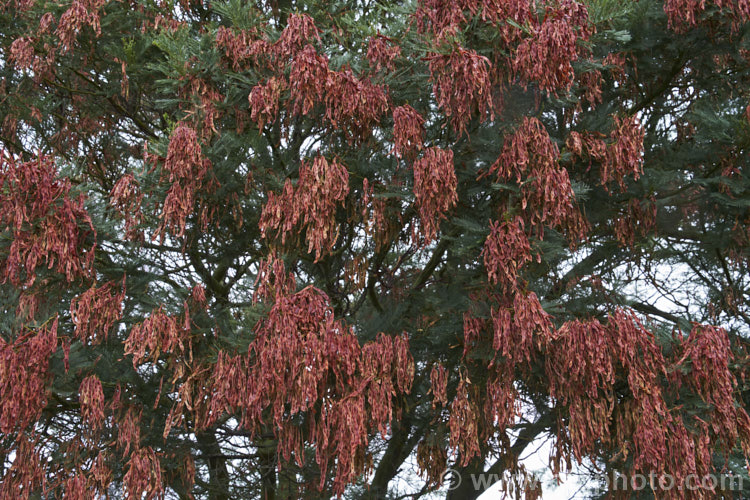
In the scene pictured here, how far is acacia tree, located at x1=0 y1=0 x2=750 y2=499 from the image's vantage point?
10.7ft

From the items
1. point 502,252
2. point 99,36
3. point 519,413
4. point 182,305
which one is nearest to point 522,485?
point 519,413

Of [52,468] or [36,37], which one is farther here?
[36,37]

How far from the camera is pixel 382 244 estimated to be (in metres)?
3.99

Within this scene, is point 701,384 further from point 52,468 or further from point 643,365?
point 52,468

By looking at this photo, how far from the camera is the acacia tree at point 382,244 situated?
326cm

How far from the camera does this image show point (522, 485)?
3.80m

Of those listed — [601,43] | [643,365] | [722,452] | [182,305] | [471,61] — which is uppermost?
[601,43]

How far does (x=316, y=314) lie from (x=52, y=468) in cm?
154

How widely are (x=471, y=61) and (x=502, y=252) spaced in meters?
0.80

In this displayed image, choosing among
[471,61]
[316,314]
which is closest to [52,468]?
[316,314]

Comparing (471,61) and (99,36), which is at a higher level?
(99,36)

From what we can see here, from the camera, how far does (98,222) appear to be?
11.5 ft

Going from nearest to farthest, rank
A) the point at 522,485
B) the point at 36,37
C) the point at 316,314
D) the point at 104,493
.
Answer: the point at 316,314
the point at 104,493
the point at 522,485
the point at 36,37

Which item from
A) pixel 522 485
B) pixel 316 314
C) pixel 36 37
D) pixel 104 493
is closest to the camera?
pixel 316 314
